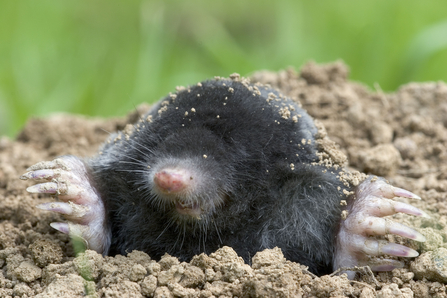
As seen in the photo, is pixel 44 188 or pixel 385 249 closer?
pixel 385 249

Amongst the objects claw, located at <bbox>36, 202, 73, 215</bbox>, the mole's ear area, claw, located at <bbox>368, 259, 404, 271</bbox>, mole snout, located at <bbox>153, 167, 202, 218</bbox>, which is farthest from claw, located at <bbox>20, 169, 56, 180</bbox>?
claw, located at <bbox>368, 259, 404, 271</bbox>

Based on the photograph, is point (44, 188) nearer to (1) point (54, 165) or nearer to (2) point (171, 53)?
(1) point (54, 165)

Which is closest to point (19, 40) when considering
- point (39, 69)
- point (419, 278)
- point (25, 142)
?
point (39, 69)

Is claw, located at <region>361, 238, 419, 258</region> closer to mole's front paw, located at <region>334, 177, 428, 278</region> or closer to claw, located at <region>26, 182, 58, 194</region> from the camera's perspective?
mole's front paw, located at <region>334, 177, 428, 278</region>

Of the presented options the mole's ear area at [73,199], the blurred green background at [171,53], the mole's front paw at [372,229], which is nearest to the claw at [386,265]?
the mole's front paw at [372,229]

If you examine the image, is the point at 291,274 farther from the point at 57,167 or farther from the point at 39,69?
the point at 39,69

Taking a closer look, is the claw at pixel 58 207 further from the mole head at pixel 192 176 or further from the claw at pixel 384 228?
the claw at pixel 384 228

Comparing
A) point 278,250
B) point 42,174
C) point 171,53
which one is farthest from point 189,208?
point 171,53
